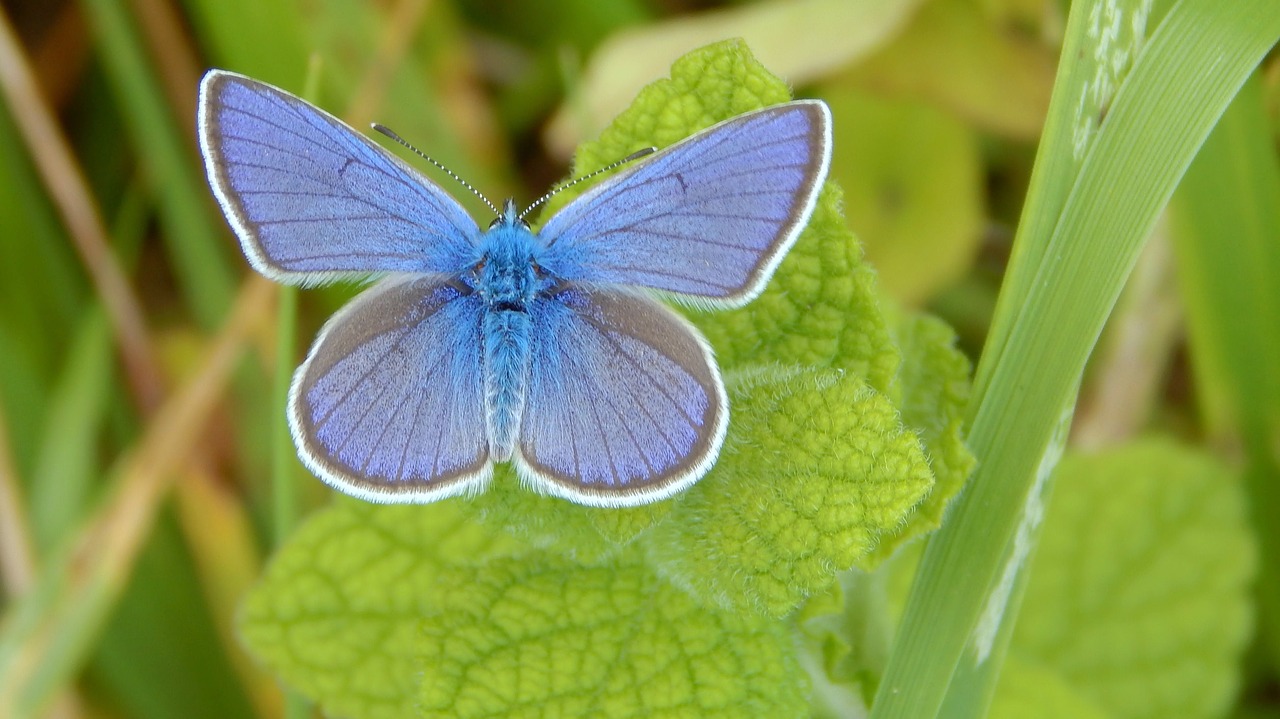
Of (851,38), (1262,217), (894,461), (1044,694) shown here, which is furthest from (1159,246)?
(894,461)

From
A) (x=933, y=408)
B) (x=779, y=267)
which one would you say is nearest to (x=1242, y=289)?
(x=933, y=408)

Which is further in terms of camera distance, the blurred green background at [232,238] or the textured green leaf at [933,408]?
the blurred green background at [232,238]

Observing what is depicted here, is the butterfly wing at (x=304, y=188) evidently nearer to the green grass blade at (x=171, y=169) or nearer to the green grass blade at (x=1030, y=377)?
the green grass blade at (x=1030, y=377)

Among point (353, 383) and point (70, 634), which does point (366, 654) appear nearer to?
point (353, 383)

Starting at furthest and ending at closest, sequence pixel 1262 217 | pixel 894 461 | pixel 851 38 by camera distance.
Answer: pixel 851 38 < pixel 1262 217 < pixel 894 461

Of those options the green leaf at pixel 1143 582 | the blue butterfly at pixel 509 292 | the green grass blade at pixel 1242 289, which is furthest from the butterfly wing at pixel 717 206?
the green leaf at pixel 1143 582

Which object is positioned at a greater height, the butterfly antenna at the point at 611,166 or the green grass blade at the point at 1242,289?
the butterfly antenna at the point at 611,166

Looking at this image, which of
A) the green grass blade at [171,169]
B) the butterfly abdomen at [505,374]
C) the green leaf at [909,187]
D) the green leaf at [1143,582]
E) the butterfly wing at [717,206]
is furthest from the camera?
the green leaf at [909,187]

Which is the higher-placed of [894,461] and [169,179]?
[169,179]
